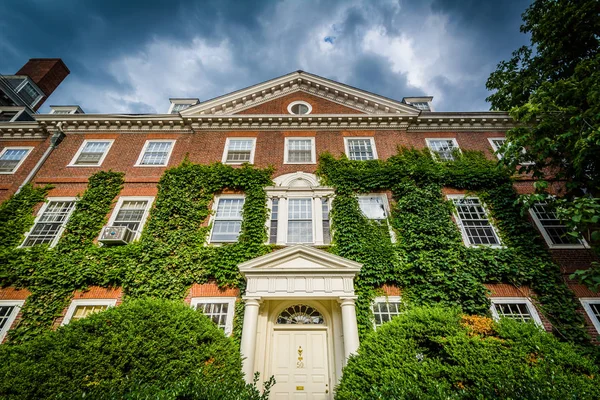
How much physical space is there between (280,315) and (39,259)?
916 centimetres

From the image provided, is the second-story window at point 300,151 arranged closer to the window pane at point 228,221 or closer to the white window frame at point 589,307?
the window pane at point 228,221

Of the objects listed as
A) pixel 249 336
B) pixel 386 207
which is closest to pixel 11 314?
pixel 249 336

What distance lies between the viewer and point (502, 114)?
12.8 metres

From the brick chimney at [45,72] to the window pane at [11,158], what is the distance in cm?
1184

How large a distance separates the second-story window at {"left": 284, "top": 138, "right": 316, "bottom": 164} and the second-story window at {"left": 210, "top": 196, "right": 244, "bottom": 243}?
319cm

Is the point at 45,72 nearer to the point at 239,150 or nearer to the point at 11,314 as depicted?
the point at 239,150

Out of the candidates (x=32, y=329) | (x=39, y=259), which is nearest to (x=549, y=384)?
(x=32, y=329)

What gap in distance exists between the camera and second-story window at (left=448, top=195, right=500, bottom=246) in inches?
384

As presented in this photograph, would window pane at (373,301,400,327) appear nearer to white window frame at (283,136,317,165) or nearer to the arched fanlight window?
the arched fanlight window

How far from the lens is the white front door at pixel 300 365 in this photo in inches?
304

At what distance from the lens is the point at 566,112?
8.02 meters

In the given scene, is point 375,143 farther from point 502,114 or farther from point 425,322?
point 425,322

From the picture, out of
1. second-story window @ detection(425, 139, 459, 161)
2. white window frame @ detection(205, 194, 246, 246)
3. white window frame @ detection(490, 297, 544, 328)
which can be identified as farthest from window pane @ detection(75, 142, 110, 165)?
white window frame @ detection(490, 297, 544, 328)

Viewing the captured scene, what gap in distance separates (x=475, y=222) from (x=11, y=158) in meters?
22.6
